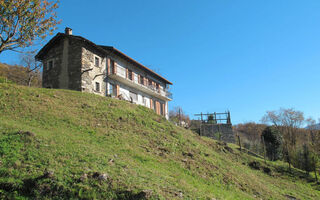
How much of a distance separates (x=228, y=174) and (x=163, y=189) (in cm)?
703

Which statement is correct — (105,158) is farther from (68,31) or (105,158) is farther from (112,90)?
(68,31)

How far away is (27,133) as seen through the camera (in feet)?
35.0

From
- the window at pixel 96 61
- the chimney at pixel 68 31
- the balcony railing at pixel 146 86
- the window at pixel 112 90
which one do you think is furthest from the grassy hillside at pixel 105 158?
the chimney at pixel 68 31

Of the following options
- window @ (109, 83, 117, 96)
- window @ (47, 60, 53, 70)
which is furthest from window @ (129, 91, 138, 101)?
window @ (47, 60, 53, 70)

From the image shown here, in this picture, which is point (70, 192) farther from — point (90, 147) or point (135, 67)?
point (135, 67)

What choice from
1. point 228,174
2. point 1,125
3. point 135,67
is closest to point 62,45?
point 135,67

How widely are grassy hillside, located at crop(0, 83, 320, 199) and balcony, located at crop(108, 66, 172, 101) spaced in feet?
18.8

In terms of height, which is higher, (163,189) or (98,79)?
(98,79)

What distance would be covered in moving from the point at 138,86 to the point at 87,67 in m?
7.79

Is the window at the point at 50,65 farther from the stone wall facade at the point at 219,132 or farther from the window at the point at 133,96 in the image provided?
the stone wall facade at the point at 219,132

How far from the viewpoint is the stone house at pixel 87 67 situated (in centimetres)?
2386

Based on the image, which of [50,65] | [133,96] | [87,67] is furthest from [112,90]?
[50,65]

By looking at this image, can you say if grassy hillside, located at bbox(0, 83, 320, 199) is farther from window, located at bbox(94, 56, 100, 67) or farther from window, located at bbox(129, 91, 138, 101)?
window, located at bbox(129, 91, 138, 101)

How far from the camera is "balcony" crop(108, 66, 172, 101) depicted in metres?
27.1
